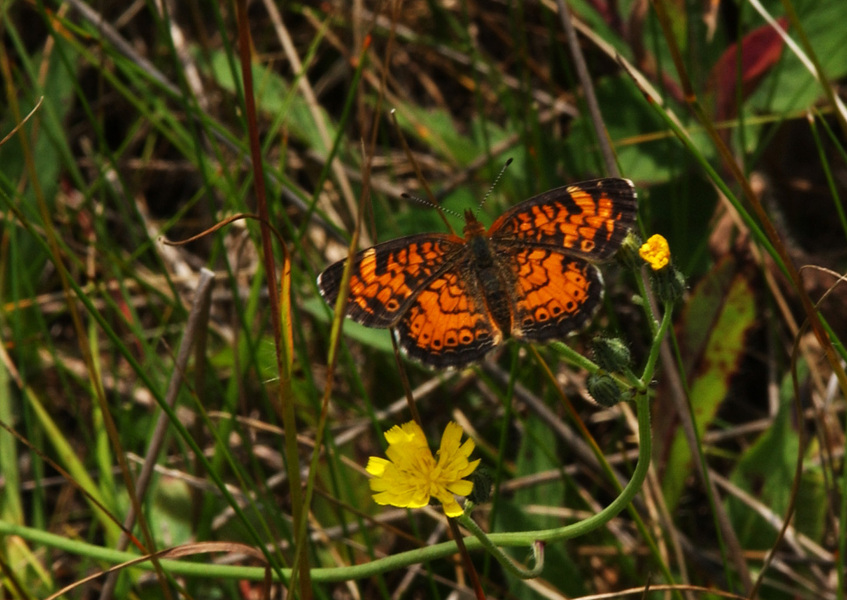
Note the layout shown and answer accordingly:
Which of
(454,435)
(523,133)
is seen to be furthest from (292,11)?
(454,435)

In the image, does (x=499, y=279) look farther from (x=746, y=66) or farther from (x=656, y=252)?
(x=746, y=66)

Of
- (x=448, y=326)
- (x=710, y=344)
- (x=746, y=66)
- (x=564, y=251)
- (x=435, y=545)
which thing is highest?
(x=746, y=66)

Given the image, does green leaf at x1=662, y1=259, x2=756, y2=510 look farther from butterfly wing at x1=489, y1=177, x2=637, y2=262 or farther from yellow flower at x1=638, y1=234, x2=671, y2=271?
yellow flower at x1=638, y1=234, x2=671, y2=271

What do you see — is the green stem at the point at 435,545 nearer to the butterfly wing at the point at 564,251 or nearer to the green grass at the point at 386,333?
the green grass at the point at 386,333

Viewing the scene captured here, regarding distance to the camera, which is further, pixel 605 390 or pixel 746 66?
pixel 746 66

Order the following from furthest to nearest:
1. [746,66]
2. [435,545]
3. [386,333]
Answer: [746,66] < [386,333] < [435,545]

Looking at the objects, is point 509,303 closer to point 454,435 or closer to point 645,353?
point 454,435

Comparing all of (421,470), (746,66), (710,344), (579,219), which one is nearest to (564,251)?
(579,219)
